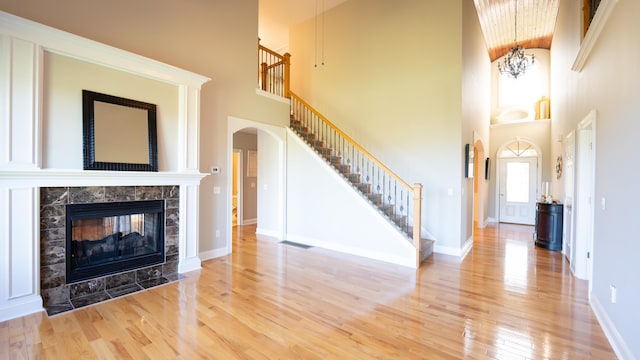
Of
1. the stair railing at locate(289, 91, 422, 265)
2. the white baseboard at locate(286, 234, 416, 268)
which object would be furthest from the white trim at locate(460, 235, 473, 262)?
the white baseboard at locate(286, 234, 416, 268)

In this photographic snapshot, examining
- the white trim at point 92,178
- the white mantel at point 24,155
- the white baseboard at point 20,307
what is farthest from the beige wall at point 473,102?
the white baseboard at point 20,307

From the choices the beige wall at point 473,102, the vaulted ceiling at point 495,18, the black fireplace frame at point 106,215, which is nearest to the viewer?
the black fireplace frame at point 106,215

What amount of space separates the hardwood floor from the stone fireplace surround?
25 cm

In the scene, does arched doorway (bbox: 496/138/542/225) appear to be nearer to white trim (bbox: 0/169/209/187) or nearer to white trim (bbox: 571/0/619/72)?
white trim (bbox: 571/0/619/72)

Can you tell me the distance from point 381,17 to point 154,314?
6354mm

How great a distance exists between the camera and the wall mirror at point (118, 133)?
3279 millimetres

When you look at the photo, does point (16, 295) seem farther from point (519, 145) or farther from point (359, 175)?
point (519, 145)

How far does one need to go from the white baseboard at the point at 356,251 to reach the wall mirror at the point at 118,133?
3089 millimetres

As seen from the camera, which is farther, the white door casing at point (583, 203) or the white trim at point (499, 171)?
the white trim at point (499, 171)

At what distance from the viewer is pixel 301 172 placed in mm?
5938

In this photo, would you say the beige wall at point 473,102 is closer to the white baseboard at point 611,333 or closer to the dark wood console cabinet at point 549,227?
A: the dark wood console cabinet at point 549,227

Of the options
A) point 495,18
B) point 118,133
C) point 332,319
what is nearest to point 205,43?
point 118,133

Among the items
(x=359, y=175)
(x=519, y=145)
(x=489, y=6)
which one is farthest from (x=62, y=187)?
(x=519, y=145)

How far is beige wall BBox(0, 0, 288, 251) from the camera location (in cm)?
354
